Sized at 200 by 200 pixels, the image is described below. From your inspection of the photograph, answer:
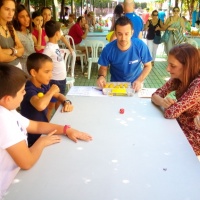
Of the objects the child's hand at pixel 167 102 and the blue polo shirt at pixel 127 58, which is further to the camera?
the blue polo shirt at pixel 127 58

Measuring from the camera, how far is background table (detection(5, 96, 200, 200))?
1.07 m

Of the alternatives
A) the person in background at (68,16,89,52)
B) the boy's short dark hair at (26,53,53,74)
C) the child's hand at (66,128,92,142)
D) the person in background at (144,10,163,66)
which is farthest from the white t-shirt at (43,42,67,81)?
the person in background at (144,10,163,66)

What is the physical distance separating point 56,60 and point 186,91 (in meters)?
1.91

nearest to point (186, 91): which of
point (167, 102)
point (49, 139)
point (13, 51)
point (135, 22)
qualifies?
Result: point (167, 102)

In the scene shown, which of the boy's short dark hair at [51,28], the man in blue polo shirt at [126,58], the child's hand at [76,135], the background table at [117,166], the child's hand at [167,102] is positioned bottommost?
the background table at [117,166]

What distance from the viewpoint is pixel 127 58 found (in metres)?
2.69

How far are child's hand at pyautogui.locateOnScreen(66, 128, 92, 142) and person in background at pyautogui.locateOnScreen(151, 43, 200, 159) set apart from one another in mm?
647

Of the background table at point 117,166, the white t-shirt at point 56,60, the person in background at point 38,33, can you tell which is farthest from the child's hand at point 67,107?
the person in background at point 38,33

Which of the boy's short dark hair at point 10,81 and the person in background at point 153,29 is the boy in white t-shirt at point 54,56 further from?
the person in background at point 153,29

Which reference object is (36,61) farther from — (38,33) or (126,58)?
(38,33)

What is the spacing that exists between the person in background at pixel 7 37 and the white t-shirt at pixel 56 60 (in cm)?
48

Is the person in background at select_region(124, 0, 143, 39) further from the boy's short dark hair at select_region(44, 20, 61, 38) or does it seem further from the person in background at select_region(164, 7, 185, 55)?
the person in background at select_region(164, 7, 185, 55)

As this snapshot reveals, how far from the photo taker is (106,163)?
1.28m

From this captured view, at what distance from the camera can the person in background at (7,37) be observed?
102 inches
